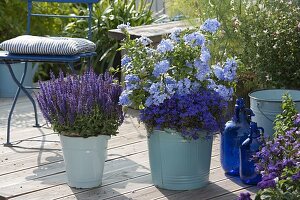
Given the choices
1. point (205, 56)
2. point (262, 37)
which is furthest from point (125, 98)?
point (262, 37)

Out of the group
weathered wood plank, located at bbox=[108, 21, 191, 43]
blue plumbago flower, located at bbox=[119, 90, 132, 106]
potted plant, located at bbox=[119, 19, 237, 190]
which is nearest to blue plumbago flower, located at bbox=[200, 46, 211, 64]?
potted plant, located at bbox=[119, 19, 237, 190]

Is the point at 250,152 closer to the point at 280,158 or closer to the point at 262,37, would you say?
the point at 280,158

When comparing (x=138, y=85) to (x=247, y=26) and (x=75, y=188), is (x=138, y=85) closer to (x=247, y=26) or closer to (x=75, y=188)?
(x=75, y=188)

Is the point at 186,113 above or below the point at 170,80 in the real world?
below

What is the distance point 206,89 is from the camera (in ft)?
12.1

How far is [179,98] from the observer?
3.61 meters

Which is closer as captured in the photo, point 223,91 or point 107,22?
point 223,91

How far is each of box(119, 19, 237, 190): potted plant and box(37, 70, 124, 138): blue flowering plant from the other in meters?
0.11

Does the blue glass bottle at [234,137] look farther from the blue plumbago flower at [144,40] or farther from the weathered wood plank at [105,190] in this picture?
the blue plumbago flower at [144,40]

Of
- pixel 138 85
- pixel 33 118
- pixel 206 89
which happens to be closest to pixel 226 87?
pixel 206 89

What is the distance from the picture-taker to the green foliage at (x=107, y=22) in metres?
6.14

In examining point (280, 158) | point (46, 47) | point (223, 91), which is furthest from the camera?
point (46, 47)

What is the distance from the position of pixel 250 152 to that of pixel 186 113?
41 centimetres

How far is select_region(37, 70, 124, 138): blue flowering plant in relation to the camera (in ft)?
12.1
